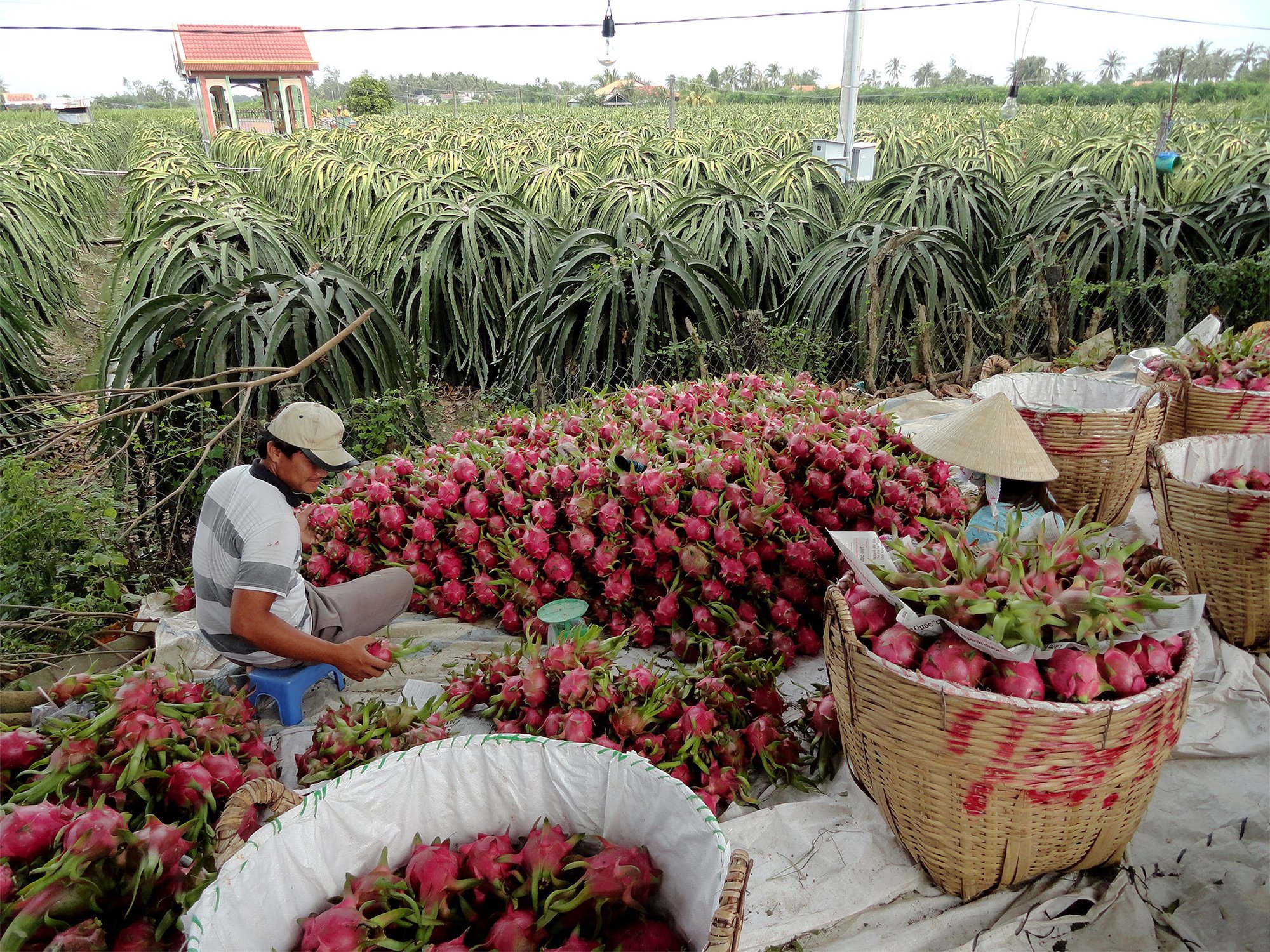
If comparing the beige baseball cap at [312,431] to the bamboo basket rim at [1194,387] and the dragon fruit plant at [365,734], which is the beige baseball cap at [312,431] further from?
the bamboo basket rim at [1194,387]

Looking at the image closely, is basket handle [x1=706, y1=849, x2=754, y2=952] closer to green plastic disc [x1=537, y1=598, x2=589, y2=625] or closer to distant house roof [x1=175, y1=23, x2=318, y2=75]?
green plastic disc [x1=537, y1=598, x2=589, y2=625]

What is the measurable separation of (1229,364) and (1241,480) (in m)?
1.08

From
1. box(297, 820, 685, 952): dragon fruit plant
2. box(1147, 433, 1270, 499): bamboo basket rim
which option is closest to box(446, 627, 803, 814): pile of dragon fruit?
box(297, 820, 685, 952): dragon fruit plant

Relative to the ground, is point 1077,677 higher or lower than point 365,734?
higher

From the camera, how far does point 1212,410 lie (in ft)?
9.83

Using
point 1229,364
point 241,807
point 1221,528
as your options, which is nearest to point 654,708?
point 241,807

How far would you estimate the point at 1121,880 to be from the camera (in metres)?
1.54

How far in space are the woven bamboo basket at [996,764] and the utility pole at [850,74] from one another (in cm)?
652

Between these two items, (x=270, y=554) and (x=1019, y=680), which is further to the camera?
(x=270, y=554)

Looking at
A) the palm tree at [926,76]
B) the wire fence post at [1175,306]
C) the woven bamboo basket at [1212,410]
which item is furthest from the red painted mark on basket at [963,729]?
the palm tree at [926,76]

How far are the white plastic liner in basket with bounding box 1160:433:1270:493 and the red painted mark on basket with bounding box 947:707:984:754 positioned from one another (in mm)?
1520

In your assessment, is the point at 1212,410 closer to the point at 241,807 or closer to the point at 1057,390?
the point at 1057,390

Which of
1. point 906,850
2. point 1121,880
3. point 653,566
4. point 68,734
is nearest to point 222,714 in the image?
point 68,734

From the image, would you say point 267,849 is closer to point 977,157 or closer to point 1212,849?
point 1212,849
